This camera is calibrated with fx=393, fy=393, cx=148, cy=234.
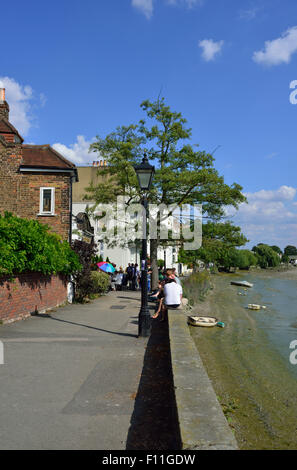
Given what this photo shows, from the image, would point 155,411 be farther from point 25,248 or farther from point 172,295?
point 25,248

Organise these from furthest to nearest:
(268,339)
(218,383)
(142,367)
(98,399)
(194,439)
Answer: (268,339)
(218,383)
(142,367)
(98,399)
(194,439)

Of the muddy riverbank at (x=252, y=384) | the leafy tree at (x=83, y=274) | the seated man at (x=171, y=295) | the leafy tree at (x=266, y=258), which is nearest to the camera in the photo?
the muddy riverbank at (x=252, y=384)

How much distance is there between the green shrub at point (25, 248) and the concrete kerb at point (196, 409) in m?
6.28

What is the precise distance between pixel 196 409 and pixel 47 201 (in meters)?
17.5

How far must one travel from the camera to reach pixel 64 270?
16.9 meters

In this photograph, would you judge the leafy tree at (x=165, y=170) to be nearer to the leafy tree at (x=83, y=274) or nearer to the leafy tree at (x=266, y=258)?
the leafy tree at (x=83, y=274)

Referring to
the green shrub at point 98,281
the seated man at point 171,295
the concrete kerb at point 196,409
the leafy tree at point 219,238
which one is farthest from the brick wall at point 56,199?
the concrete kerb at point 196,409

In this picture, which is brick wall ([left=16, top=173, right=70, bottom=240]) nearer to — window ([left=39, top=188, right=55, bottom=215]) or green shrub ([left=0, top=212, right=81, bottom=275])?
window ([left=39, top=188, right=55, bottom=215])

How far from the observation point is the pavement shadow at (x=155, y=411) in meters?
4.15

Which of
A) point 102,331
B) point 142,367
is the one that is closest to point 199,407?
point 142,367

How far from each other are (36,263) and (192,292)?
1646 centimetres

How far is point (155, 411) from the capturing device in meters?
5.12

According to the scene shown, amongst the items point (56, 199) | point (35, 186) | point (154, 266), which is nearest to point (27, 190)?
point (35, 186)

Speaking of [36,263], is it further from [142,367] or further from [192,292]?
[192,292]
